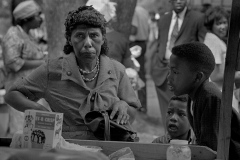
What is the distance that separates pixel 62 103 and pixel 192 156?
3.49 feet

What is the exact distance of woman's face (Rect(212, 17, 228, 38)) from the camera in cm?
931

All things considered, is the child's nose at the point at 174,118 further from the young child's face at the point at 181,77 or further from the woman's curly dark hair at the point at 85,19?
the young child's face at the point at 181,77

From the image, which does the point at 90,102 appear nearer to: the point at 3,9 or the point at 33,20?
the point at 33,20

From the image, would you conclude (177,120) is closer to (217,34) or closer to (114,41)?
(114,41)

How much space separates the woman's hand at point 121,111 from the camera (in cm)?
447

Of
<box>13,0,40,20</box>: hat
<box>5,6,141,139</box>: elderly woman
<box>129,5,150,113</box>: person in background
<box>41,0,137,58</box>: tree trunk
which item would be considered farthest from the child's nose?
<box>129,5,150,113</box>: person in background

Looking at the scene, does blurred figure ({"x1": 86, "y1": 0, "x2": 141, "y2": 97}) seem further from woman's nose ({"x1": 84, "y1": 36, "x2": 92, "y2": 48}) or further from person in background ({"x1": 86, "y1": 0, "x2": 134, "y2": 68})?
woman's nose ({"x1": 84, "y1": 36, "x2": 92, "y2": 48})

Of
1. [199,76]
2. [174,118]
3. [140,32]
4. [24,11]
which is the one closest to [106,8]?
[24,11]

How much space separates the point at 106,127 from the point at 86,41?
0.60 metres

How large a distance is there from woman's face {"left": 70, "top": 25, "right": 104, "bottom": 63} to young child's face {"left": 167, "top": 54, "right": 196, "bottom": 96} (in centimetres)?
60

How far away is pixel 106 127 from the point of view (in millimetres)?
4363

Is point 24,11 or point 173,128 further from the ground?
point 24,11

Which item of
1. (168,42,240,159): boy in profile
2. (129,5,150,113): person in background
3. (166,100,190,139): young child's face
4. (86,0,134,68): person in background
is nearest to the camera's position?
(168,42,240,159): boy in profile

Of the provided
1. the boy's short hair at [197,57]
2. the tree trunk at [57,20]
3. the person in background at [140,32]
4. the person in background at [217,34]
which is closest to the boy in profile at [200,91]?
the boy's short hair at [197,57]
